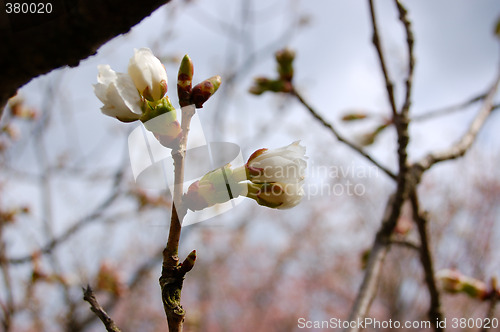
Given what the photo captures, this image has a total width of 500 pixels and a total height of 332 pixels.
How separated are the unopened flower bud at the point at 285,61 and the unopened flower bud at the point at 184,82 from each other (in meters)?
0.71

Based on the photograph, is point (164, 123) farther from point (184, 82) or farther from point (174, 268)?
Answer: point (174, 268)

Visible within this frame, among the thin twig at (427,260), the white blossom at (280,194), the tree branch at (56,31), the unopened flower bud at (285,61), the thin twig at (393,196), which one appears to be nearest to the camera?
the tree branch at (56,31)

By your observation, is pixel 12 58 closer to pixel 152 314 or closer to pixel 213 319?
pixel 152 314

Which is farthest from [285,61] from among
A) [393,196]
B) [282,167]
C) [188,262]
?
[188,262]

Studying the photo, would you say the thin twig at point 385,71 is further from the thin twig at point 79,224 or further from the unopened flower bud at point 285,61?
the thin twig at point 79,224

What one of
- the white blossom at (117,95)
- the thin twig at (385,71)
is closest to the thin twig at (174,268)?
the white blossom at (117,95)

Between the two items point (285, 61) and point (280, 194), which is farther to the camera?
point (285, 61)

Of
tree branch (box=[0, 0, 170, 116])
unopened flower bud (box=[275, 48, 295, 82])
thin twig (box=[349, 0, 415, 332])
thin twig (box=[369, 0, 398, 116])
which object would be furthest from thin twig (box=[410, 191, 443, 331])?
tree branch (box=[0, 0, 170, 116])

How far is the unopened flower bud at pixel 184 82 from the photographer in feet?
1.82

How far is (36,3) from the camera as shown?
0.37 m

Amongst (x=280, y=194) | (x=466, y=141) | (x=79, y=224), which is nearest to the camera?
(x=280, y=194)

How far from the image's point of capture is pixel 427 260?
3.59 ft

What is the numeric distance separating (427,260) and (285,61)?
712mm

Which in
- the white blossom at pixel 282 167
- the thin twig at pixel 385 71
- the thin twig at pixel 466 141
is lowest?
the white blossom at pixel 282 167
